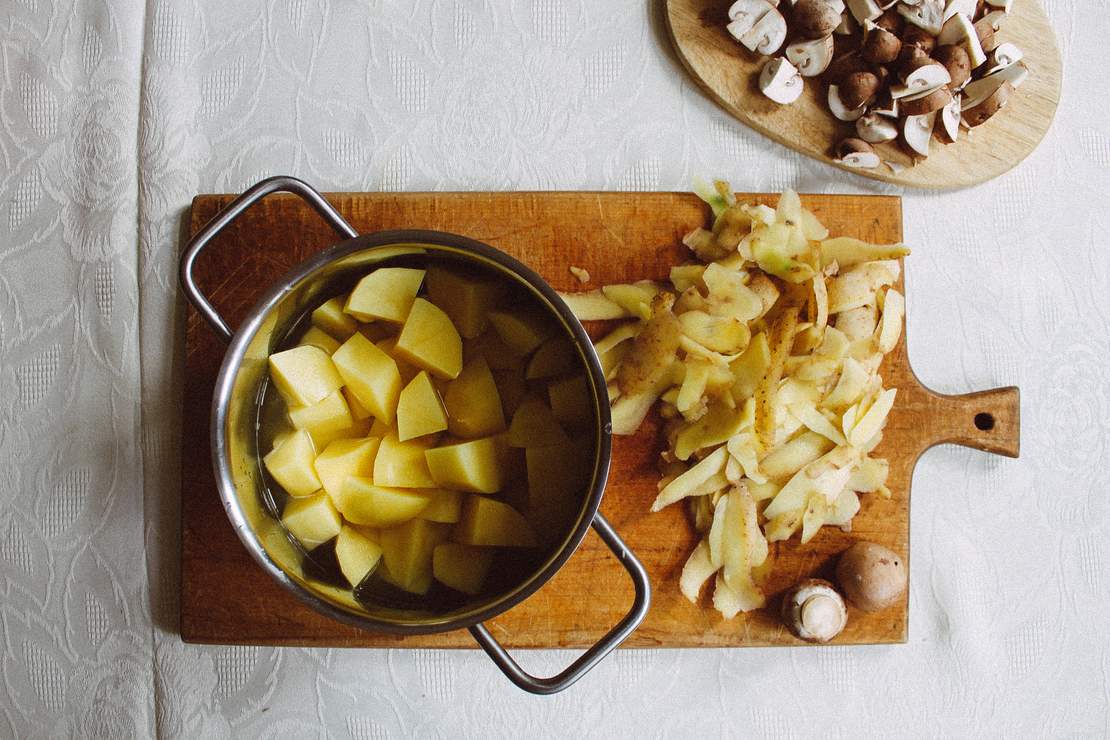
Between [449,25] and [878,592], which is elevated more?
[449,25]

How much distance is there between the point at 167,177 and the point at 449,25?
15.4 inches

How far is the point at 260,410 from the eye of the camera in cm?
77

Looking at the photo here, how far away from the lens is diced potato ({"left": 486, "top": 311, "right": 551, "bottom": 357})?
2.44 ft

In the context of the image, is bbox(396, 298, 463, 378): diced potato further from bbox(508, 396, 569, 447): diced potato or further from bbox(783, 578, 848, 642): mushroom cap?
bbox(783, 578, 848, 642): mushroom cap

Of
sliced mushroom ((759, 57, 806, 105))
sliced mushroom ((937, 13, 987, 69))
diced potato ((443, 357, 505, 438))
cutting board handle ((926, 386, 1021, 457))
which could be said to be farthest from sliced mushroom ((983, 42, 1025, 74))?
diced potato ((443, 357, 505, 438))

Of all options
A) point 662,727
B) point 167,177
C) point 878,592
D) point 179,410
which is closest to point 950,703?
point 878,592

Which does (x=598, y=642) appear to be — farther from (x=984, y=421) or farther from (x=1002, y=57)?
(x=1002, y=57)

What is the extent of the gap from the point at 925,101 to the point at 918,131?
40 mm

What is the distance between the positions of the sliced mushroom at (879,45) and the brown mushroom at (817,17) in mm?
45

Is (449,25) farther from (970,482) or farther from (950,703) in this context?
(950,703)

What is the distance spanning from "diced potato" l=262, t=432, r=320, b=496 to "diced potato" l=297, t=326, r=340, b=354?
89 millimetres

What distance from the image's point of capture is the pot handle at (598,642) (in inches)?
28.3

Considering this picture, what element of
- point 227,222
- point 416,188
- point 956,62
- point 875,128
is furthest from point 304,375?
point 956,62

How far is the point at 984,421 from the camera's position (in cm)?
92
